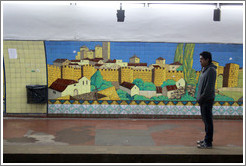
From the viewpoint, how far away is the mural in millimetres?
6352

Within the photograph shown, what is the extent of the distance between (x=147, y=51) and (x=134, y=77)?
0.72 m

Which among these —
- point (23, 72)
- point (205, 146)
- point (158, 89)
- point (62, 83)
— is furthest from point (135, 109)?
point (23, 72)

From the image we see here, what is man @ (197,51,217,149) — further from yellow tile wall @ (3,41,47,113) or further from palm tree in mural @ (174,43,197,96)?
yellow tile wall @ (3,41,47,113)

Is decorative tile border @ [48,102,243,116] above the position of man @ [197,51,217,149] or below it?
below

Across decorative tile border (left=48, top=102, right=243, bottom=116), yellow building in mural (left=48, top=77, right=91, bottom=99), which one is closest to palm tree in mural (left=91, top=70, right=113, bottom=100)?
yellow building in mural (left=48, top=77, right=91, bottom=99)

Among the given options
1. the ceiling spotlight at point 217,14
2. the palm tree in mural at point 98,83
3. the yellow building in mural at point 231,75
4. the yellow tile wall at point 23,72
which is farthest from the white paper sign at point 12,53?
the yellow building in mural at point 231,75

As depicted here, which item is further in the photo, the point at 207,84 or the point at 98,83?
the point at 98,83

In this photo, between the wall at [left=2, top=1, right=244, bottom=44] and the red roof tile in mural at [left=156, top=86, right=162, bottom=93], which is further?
the red roof tile in mural at [left=156, top=86, right=162, bottom=93]

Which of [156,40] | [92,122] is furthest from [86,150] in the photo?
[156,40]

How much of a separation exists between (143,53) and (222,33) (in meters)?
2.02

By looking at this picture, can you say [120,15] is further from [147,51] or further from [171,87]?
[171,87]

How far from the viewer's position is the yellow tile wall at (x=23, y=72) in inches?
249

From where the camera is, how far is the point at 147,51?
640 centimetres

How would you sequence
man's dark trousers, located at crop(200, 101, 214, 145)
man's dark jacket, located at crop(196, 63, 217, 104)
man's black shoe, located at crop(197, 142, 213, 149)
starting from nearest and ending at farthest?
man's dark jacket, located at crop(196, 63, 217, 104) → man's dark trousers, located at crop(200, 101, 214, 145) → man's black shoe, located at crop(197, 142, 213, 149)
